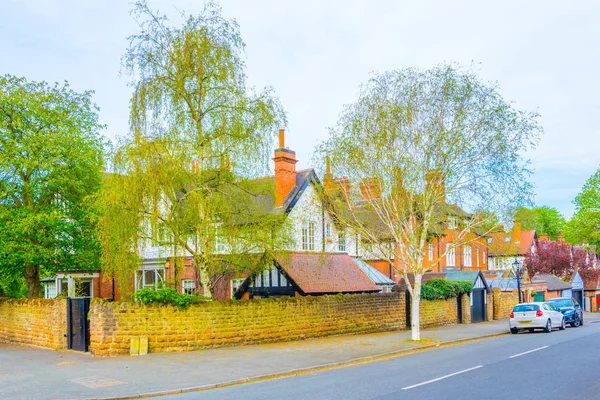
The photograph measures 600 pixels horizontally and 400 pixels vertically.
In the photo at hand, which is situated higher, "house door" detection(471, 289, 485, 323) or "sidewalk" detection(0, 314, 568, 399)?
"sidewalk" detection(0, 314, 568, 399)

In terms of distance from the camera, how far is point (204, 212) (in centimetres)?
1820

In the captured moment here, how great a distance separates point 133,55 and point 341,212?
372 inches

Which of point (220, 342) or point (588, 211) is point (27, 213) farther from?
point (588, 211)

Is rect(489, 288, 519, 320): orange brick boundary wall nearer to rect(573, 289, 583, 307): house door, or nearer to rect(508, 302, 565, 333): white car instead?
rect(508, 302, 565, 333): white car

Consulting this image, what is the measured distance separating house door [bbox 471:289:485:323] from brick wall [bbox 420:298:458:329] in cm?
266

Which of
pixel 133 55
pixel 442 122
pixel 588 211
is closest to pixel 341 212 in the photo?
pixel 442 122

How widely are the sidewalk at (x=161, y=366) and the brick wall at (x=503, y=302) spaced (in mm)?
16754

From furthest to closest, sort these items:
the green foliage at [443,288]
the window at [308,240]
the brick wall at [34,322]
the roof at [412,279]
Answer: the window at [308,240], the green foliage at [443,288], the roof at [412,279], the brick wall at [34,322]

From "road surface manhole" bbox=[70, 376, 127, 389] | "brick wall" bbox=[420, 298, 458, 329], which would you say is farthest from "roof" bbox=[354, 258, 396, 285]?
"road surface manhole" bbox=[70, 376, 127, 389]

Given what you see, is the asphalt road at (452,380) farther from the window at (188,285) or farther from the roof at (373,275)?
the window at (188,285)

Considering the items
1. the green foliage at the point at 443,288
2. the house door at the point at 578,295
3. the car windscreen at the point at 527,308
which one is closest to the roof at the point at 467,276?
the green foliage at the point at 443,288

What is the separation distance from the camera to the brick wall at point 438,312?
94.9 feet

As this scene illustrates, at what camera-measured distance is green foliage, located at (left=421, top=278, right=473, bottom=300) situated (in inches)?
1150

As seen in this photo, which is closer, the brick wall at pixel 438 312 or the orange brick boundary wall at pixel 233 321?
the orange brick boundary wall at pixel 233 321
